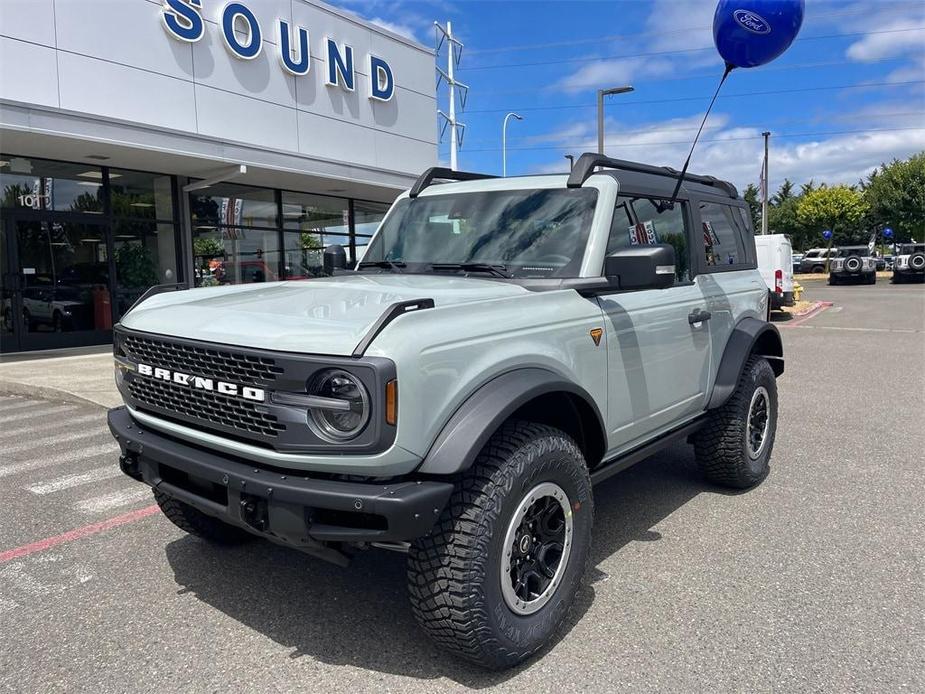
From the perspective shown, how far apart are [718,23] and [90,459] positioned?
5.53 meters

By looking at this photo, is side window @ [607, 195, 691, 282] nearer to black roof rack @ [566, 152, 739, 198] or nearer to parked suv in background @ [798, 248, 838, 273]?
black roof rack @ [566, 152, 739, 198]

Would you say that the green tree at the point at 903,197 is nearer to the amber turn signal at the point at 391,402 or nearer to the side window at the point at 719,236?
the side window at the point at 719,236

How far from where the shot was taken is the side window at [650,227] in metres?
3.62

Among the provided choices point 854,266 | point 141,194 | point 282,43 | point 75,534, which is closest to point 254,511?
point 75,534

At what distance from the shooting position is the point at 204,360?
2656 mm

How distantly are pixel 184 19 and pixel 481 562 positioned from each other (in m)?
12.9

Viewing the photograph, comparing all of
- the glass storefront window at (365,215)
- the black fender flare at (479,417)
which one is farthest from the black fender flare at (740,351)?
the glass storefront window at (365,215)

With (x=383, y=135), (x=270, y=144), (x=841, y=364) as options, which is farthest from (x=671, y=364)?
(x=383, y=135)

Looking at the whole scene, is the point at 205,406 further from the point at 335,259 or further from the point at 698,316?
the point at 698,316

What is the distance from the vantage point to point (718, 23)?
4125mm

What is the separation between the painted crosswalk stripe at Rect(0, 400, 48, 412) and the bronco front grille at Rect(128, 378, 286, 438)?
19.8 ft

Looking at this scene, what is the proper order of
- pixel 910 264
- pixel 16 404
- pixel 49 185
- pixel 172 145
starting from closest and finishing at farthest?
pixel 16 404
pixel 172 145
pixel 49 185
pixel 910 264

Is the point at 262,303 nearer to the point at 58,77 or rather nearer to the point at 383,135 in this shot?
the point at 58,77

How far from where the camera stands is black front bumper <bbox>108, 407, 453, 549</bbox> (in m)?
2.27
